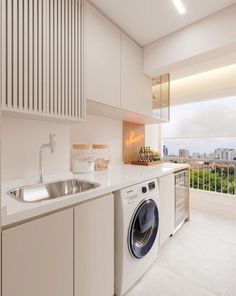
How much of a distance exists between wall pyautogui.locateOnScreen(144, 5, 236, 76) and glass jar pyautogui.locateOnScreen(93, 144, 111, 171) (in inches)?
45.3

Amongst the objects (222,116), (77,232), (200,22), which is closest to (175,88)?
(222,116)

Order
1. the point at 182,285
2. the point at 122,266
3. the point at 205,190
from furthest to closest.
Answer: the point at 205,190, the point at 182,285, the point at 122,266

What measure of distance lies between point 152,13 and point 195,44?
0.54 meters

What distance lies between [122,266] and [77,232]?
57 centimetres

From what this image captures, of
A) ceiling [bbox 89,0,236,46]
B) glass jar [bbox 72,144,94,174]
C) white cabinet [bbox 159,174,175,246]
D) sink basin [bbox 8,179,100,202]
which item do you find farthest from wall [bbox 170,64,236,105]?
sink basin [bbox 8,179,100,202]

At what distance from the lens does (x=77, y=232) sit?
39.8 inches

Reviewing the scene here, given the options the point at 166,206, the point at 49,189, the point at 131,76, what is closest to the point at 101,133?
the point at 131,76

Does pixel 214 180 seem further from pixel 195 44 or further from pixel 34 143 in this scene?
pixel 34 143

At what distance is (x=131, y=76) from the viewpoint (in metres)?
2.04

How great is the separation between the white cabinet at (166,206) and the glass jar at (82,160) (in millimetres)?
A: 791

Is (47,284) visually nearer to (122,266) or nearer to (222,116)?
(122,266)

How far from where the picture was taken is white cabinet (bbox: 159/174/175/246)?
1.93 metres

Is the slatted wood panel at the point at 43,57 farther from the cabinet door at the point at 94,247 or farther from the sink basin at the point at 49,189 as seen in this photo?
the cabinet door at the point at 94,247

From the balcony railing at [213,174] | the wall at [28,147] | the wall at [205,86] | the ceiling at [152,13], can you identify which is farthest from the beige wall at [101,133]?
the balcony railing at [213,174]
